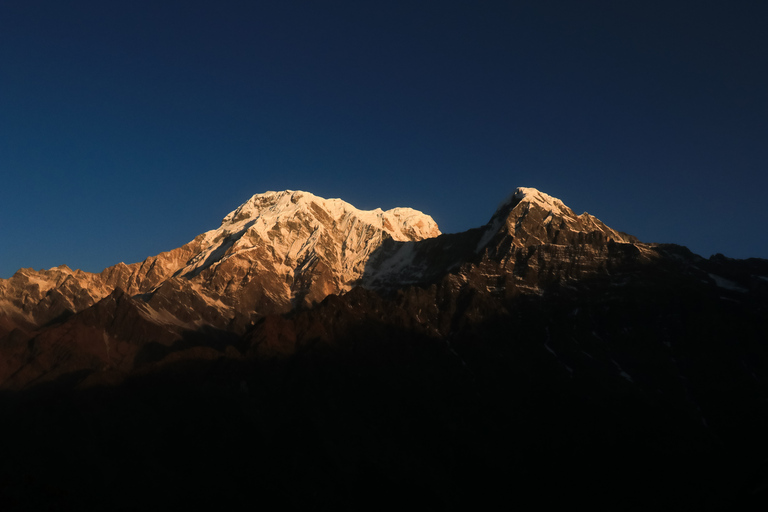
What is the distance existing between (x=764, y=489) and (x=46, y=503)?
152m

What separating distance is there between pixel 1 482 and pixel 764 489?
530 feet

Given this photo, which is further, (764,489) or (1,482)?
(1,482)

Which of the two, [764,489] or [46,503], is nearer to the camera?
[764,489]

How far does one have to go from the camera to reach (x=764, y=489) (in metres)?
103

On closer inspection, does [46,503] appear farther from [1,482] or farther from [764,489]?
[764,489]

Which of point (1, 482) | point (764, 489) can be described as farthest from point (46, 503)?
point (764, 489)

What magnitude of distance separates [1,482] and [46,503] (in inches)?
478

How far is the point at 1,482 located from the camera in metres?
196

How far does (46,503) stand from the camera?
193 metres
